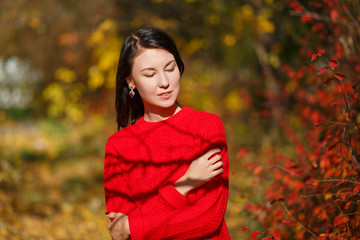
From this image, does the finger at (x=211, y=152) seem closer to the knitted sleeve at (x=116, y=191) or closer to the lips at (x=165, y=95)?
the lips at (x=165, y=95)

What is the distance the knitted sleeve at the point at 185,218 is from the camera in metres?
1.85

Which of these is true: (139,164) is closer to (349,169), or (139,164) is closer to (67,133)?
(349,169)

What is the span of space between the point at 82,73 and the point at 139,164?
1042 centimetres

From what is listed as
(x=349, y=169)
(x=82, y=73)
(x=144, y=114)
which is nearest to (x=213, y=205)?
(x=144, y=114)

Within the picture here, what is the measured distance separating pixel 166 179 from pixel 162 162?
85 mm

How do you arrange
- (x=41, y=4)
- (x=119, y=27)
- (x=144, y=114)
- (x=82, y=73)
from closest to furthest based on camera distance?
(x=144, y=114)
(x=119, y=27)
(x=41, y=4)
(x=82, y=73)

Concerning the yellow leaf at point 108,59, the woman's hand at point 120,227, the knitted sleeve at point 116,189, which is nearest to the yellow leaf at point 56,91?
the yellow leaf at point 108,59

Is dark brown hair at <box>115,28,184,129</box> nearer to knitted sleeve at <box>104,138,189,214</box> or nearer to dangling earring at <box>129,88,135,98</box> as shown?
dangling earring at <box>129,88,135,98</box>

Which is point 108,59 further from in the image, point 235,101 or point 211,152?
point 235,101

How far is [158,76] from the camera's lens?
1996 mm

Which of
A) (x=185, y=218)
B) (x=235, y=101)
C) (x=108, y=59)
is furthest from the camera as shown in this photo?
(x=235, y=101)

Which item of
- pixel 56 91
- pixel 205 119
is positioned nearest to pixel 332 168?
pixel 205 119

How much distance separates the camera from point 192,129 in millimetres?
2018

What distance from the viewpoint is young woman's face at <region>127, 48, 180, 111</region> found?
78.4 inches
